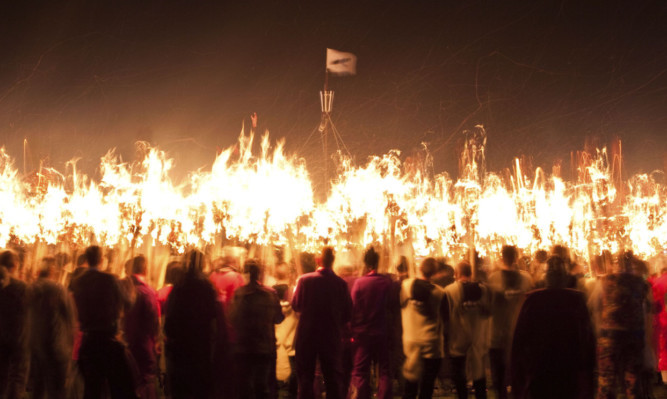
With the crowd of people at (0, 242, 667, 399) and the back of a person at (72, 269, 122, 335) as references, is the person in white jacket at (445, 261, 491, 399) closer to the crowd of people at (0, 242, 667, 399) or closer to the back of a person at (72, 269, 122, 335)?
the crowd of people at (0, 242, 667, 399)

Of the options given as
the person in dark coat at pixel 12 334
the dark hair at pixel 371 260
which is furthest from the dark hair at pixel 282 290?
the person in dark coat at pixel 12 334

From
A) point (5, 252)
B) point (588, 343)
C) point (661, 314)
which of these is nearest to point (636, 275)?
point (588, 343)

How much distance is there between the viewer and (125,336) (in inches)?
328

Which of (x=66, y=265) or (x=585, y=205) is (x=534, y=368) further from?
(x=585, y=205)

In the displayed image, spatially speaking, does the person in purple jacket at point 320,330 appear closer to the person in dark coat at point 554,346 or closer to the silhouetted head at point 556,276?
the person in dark coat at point 554,346

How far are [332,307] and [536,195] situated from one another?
55.1 m

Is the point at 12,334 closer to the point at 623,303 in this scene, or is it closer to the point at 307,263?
the point at 307,263

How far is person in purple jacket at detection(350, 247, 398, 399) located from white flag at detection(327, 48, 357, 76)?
33.1m

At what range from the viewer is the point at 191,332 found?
730 cm

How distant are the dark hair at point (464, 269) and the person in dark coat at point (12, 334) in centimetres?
537

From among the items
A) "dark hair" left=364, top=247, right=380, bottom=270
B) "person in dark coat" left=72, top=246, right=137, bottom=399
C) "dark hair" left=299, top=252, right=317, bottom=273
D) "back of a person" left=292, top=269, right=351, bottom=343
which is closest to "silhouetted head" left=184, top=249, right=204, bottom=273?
"person in dark coat" left=72, top=246, right=137, bottom=399

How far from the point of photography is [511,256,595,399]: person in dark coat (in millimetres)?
6457

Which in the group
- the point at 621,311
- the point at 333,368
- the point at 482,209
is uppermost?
the point at 482,209

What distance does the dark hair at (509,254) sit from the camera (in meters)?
8.88
